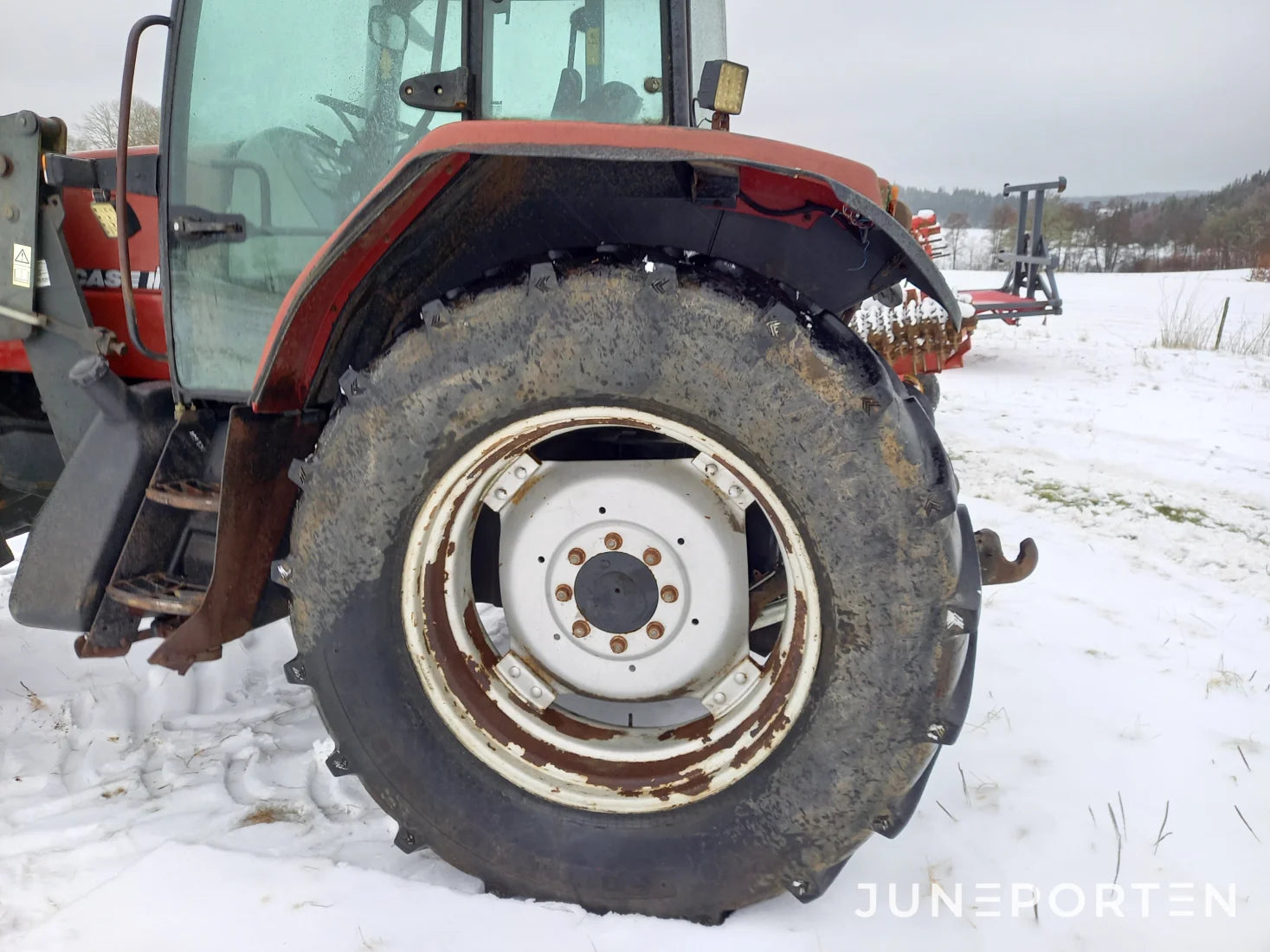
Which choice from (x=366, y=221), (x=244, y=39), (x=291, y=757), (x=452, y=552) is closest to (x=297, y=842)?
(x=291, y=757)

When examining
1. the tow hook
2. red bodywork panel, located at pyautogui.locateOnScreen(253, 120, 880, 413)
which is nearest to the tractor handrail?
red bodywork panel, located at pyautogui.locateOnScreen(253, 120, 880, 413)

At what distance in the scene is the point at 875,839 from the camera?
5.57 ft

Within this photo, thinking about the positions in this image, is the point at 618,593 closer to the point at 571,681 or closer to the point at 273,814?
the point at 571,681

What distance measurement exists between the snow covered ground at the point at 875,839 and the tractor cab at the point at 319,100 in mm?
A: 967

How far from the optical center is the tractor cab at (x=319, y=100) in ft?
5.08

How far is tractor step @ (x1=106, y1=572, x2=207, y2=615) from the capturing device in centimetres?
168

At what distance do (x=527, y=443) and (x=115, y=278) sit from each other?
1.32 meters

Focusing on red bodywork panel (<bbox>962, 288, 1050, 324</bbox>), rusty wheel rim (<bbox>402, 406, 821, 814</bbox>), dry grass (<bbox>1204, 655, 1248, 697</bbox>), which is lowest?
dry grass (<bbox>1204, 655, 1248, 697</bbox>)

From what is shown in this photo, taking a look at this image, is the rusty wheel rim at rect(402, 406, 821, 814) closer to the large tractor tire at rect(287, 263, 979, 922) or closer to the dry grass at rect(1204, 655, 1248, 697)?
the large tractor tire at rect(287, 263, 979, 922)

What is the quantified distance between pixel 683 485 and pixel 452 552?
1.54 ft

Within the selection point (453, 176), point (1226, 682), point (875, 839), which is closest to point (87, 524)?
point (453, 176)

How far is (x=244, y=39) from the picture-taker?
1.70 metres

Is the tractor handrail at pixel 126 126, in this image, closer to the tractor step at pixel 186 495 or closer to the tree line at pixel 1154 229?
the tractor step at pixel 186 495

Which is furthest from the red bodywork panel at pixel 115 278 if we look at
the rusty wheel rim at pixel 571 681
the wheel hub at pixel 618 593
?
the wheel hub at pixel 618 593
